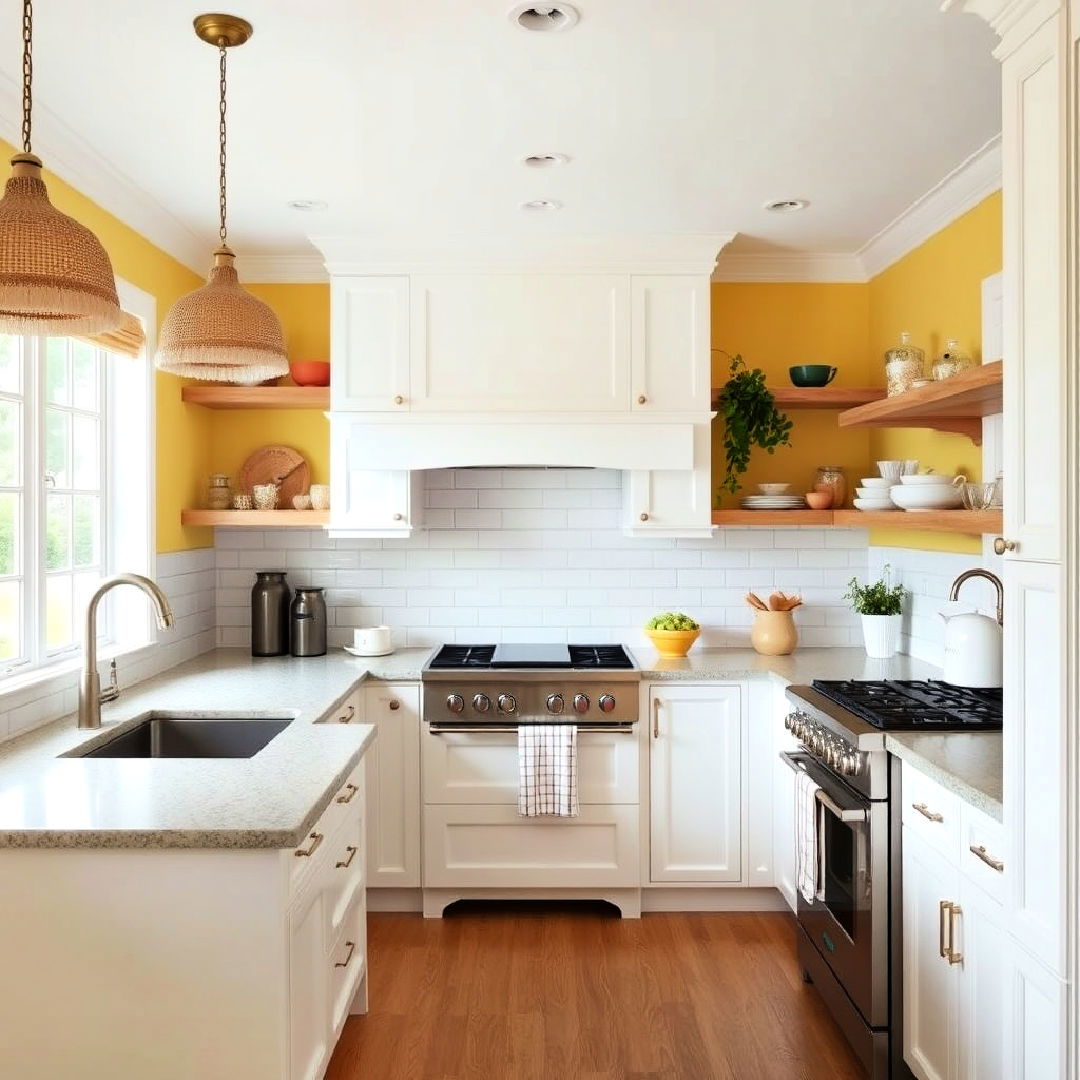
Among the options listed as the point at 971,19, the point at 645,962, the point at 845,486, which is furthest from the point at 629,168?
the point at 645,962

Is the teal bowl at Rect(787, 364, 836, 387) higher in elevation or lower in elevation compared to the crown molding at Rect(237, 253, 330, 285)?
lower

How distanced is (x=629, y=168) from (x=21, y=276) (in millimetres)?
2120

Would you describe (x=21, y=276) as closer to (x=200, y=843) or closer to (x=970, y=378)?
(x=200, y=843)

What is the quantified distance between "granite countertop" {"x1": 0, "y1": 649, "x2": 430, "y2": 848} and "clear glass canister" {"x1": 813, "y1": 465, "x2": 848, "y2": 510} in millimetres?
2184

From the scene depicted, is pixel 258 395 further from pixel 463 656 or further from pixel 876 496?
pixel 876 496

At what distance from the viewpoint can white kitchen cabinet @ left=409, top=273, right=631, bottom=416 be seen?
388 cm

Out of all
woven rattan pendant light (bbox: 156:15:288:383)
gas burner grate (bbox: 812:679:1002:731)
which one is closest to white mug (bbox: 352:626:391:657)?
gas burner grate (bbox: 812:679:1002:731)

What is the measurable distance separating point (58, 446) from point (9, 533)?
461 mm

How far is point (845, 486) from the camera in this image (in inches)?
166

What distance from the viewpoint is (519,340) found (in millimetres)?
3889

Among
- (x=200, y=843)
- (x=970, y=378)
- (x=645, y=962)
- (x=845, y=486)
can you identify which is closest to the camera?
(x=200, y=843)

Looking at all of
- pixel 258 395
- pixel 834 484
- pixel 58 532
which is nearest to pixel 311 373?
pixel 258 395

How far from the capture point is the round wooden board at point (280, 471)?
14.1 ft

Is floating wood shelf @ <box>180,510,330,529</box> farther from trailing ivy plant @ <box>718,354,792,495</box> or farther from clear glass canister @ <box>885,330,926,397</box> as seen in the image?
clear glass canister @ <box>885,330,926,397</box>
